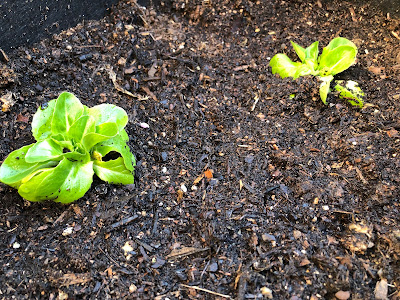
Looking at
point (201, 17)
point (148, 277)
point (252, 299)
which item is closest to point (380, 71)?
point (201, 17)

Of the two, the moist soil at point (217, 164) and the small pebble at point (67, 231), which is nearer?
the moist soil at point (217, 164)

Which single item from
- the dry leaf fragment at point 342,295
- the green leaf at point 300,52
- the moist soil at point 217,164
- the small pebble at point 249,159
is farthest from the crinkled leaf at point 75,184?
the green leaf at point 300,52

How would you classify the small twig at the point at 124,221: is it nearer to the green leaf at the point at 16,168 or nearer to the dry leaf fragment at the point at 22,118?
the green leaf at the point at 16,168

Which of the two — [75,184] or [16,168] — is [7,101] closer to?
[16,168]

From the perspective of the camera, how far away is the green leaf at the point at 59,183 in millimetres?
1927

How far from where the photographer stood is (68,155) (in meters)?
2.04

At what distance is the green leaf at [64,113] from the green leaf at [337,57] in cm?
180

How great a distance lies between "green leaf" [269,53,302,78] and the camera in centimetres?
277

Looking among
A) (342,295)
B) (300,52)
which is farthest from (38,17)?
(342,295)

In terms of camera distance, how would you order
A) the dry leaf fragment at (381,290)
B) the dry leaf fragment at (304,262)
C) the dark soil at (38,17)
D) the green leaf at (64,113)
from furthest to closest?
1. the dark soil at (38,17)
2. the green leaf at (64,113)
3. the dry leaf fragment at (304,262)
4. the dry leaf fragment at (381,290)

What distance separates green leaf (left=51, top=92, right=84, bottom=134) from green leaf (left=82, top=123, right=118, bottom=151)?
0.55 feet

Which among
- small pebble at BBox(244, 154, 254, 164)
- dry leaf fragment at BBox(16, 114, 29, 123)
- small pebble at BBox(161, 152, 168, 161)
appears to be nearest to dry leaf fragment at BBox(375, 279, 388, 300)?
small pebble at BBox(244, 154, 254, 164)

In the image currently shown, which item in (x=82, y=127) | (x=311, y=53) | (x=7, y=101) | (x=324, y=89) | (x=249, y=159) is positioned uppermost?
(x=311, y=53)

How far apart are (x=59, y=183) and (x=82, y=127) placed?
0.34 meters
